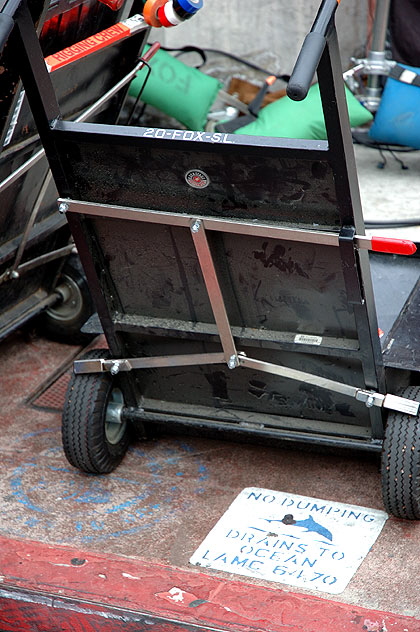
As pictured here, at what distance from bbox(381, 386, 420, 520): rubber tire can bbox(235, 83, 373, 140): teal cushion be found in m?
2.60

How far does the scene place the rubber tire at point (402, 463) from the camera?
10.3 feet

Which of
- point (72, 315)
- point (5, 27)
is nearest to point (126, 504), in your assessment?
point (72, 315)

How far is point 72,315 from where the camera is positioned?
4.63 m

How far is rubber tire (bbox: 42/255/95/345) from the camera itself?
15.0 feet

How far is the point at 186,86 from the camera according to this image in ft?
19.0

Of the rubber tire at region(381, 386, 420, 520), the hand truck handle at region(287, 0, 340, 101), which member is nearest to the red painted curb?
the rubber tire at region(381, 386, 420, 520)

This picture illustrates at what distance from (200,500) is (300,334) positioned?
805 millimetres

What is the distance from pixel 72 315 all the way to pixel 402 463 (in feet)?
6.70

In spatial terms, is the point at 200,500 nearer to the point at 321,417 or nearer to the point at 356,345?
the point at 321,417

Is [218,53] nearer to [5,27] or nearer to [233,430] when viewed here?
[233,430]

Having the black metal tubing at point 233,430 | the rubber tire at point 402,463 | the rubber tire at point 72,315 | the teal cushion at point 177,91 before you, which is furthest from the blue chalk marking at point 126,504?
the teal cushion at point 177,91

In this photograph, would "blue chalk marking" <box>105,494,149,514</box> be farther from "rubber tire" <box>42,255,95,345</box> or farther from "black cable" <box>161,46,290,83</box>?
"black cable" <box>161,46,290,83</box>

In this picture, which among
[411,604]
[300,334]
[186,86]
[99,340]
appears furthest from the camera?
[186,86]

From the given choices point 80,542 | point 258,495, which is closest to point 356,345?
point 258,495
